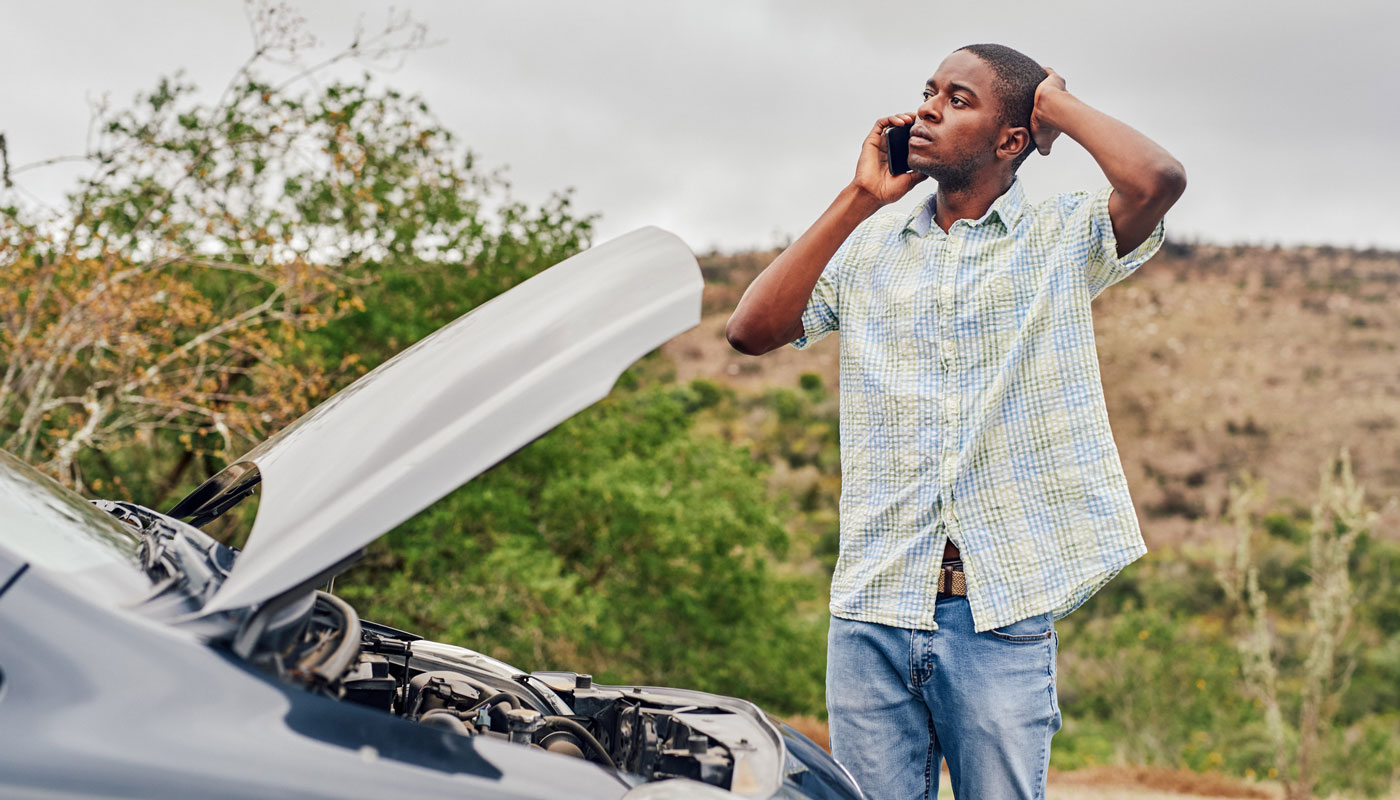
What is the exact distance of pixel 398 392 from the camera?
5.54 ft

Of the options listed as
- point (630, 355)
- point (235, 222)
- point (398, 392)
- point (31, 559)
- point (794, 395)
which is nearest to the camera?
point (31, 559)

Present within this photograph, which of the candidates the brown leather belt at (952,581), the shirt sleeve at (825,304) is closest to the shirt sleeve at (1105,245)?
the shirt sleeve at (825,304)

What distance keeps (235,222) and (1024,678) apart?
595 centimetres

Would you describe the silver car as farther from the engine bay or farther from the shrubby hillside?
the shrubby hillside

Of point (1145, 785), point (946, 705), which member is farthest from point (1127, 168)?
point (1145, 785)

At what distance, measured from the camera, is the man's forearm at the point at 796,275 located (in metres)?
2.27

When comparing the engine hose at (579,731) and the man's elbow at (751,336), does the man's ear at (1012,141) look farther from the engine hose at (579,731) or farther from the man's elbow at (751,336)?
the engine hose at (579,731)

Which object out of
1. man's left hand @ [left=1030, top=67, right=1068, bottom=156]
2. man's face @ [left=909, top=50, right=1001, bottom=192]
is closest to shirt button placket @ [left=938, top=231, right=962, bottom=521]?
man's face @ [left=909, top=50, right=1001, bottom=192]

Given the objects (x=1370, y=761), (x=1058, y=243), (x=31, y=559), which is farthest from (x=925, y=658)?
(x=1370, y=761)

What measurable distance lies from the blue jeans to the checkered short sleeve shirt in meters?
0.05

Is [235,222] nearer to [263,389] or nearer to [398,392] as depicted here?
[263,389]

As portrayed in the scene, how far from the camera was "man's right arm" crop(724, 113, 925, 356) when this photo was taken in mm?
2264

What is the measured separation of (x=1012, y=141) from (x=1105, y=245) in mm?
333

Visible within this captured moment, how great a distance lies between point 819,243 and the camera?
7.42 ft
